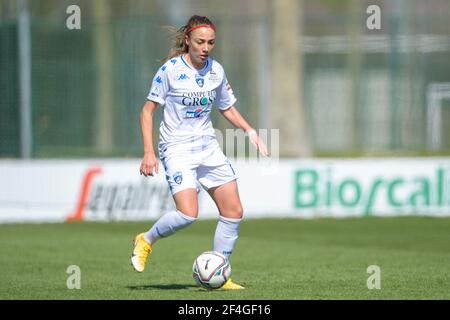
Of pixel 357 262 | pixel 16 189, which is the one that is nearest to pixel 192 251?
pixel 357 262

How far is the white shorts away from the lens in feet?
33.9

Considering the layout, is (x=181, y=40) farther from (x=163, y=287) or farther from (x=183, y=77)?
(x=163, y=287)

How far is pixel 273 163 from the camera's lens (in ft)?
68.0

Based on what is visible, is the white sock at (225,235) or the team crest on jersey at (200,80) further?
the white sock at (225,235)

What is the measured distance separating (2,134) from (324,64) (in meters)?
6.64

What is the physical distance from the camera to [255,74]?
24.1 m

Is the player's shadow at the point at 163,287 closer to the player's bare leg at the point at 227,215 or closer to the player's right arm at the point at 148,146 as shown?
the player's bare leg at the point at 227,215

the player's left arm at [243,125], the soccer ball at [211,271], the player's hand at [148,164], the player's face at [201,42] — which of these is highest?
the player's face at [201,42]

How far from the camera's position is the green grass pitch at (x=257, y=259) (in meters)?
10.2

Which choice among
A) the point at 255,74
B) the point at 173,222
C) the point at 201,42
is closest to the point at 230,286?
the point at 173,222

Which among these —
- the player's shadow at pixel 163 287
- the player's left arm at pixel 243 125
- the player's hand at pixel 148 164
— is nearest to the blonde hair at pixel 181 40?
the player's left arm at pixel 243 125

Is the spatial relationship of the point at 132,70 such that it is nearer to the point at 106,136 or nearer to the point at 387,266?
the point at 106,136

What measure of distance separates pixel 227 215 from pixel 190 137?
77 centimetres

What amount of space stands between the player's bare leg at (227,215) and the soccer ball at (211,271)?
22 centimetres
